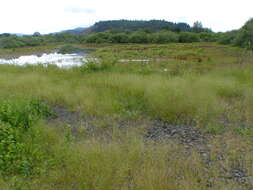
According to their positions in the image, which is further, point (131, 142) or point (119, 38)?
point (119, 38)

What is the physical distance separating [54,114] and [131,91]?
2273 mm

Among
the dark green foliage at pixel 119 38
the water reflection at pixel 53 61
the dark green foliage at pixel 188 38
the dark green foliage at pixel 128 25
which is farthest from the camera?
the dark green foliage at pixel 128 25

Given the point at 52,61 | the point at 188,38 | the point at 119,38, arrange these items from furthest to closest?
the point at 119,38
the point at 188,38
the point at 52,61

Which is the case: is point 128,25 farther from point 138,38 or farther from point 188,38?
point 188,38

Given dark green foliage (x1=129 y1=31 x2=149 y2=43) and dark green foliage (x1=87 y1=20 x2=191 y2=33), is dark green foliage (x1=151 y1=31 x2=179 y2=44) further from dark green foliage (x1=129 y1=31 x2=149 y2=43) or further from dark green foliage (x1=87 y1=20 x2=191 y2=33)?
dark green foliage (x1=87 y1=20 x2=191 y2=33)

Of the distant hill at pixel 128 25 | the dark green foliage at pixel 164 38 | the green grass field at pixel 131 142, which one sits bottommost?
the green grass field at pixel 131 142

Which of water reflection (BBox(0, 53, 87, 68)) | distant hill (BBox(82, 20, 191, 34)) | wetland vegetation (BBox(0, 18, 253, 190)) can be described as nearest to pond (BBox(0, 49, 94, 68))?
water reflection (BBox(0, 53, 87, 68))

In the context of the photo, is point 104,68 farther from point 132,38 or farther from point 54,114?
point 132,38

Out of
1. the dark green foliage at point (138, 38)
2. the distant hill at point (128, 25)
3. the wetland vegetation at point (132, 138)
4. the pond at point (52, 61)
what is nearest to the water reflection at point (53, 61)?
the pond at point (52, 61)

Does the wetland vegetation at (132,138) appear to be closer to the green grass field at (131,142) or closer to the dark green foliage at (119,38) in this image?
the green grass field at (131,142)

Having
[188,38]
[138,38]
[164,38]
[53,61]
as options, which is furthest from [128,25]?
[53,61]

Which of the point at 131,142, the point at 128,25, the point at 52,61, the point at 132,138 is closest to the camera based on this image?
the point at 131,142

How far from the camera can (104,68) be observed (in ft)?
28.7

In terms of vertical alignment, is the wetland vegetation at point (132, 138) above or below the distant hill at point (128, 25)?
below
